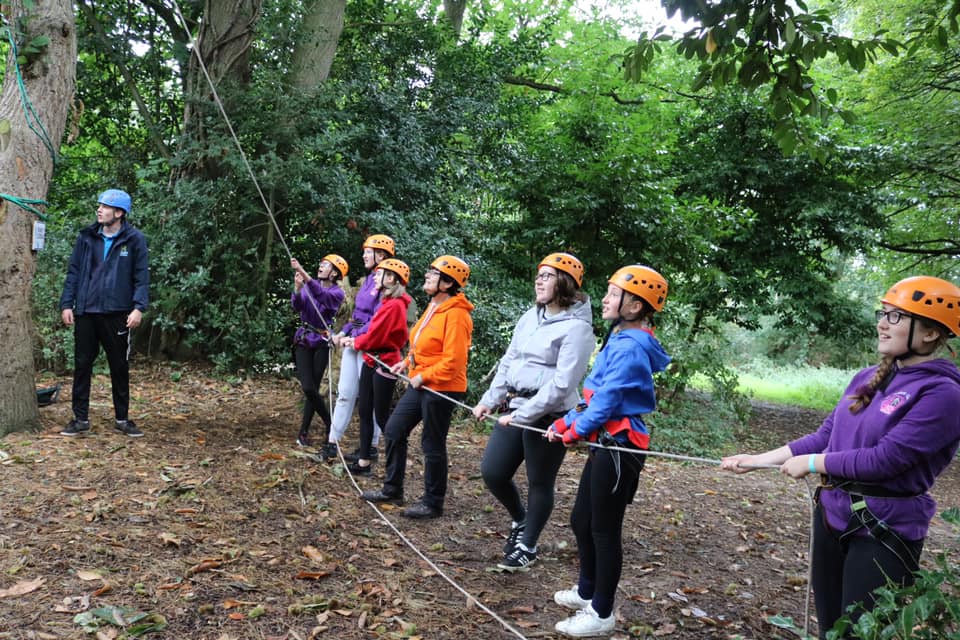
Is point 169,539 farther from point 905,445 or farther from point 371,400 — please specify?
point 905,445

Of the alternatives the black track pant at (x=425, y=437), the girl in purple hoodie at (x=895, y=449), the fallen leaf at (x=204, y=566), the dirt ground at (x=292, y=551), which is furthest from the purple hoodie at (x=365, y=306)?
the girl in purple hoodie at (x=895, y=449)

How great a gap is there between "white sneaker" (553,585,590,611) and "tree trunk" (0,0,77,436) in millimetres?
4648

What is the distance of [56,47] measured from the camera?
6043 millimetres

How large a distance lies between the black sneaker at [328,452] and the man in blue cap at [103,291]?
1896 millimetres

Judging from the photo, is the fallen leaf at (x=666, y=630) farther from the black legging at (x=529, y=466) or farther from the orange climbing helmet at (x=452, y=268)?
the orange climbing helmet at (x=452, y=268)

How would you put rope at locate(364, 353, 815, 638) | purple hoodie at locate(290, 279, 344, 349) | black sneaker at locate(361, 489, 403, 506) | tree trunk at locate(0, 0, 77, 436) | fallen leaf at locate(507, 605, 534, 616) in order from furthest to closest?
purple hoodie at locate(290, 279, 344, 349) < tree trunk at locate(0, 0, 77, 436) < black sneaker at locate(361, 489, 403, 506) < fallen leaf at locate(507, 605, 534, 616) < rope at locate(364, 353, 815, 638)

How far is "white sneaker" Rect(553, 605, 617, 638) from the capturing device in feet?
12.6

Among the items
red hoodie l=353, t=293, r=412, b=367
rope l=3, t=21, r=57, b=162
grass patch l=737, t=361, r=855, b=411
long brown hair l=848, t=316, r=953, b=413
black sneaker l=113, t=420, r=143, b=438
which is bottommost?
grass patch l=737, t=361, r=855, b=411

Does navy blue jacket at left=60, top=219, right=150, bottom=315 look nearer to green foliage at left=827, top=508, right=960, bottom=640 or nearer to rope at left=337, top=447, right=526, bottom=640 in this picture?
rope at left=337, top=447, right=526, bottom=640

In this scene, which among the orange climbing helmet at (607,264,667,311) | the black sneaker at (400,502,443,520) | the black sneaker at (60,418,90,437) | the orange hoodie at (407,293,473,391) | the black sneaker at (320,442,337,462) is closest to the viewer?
the orange climbing helmet at (607,264,667,311)

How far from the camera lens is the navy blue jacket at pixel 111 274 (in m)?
6.18

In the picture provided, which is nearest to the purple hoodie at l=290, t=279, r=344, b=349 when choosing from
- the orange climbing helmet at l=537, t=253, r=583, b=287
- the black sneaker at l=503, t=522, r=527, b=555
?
the black sneaker at l=503, t=522, r=527, b=555

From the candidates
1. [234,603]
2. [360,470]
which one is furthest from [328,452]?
[234,603]

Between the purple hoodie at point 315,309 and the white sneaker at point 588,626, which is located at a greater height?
the purple hoodie at point 315,309
